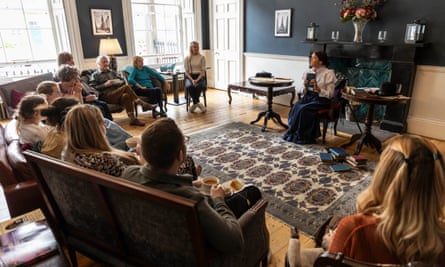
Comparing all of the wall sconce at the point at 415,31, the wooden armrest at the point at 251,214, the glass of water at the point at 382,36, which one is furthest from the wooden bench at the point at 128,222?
the glass of water at the point at 382,36

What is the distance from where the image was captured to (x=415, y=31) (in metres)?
4.01

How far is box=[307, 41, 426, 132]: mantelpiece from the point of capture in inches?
163

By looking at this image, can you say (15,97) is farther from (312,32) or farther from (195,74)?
(312,32)

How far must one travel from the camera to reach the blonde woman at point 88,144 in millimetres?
1586

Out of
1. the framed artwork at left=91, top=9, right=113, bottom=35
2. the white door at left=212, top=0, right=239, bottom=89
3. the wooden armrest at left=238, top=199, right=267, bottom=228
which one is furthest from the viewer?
the white door at left=212, top=0, right=239, bottom=89

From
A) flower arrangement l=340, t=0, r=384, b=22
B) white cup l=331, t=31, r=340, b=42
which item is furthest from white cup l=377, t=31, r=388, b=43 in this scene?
white cup l=331, t=31, r=340, b=42

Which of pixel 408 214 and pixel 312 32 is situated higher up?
pixel 312 32

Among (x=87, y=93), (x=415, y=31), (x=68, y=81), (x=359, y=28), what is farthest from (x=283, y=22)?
(x=68, y=81)

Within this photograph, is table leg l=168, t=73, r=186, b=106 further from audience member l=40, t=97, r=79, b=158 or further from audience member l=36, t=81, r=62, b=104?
audience member l=40, t=97, r=79, b=158

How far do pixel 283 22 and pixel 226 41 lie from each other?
5.56 feet

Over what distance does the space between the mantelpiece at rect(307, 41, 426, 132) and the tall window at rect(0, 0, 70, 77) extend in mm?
4869

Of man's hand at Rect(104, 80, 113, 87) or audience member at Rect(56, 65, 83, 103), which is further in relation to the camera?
man's hand at Rect(104, 80, 113, 87)

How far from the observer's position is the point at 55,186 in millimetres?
1555

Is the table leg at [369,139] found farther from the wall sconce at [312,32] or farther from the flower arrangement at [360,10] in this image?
the wall sconce at [312,32]
